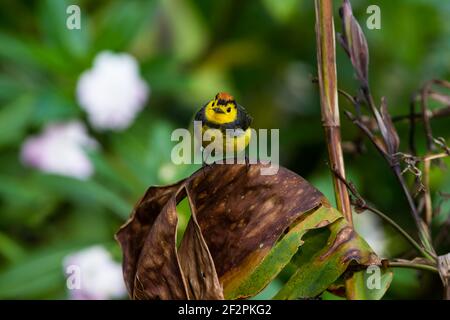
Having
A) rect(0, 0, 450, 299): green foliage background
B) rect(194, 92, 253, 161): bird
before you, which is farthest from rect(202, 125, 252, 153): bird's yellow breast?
rect(0, 0, 450, 299): green foliage background

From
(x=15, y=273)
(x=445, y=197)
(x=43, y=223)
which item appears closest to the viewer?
(x=445, y=197)

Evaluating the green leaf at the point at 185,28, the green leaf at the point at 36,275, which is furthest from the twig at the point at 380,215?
the green leaf at the point at 185,28

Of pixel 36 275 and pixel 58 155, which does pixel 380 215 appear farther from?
pixel 58 155

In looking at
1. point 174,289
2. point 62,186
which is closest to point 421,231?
point 174,289

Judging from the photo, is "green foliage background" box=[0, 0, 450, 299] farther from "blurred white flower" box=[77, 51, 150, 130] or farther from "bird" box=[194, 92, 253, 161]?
"bird" box=[194, 92, 253, 161]

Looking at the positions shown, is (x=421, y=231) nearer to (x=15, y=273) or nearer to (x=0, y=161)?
(x=15, y=273)

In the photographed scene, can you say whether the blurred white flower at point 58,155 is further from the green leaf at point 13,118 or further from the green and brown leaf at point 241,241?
the green and brown leaf at point 241,241

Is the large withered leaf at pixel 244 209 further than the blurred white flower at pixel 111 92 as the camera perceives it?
No
